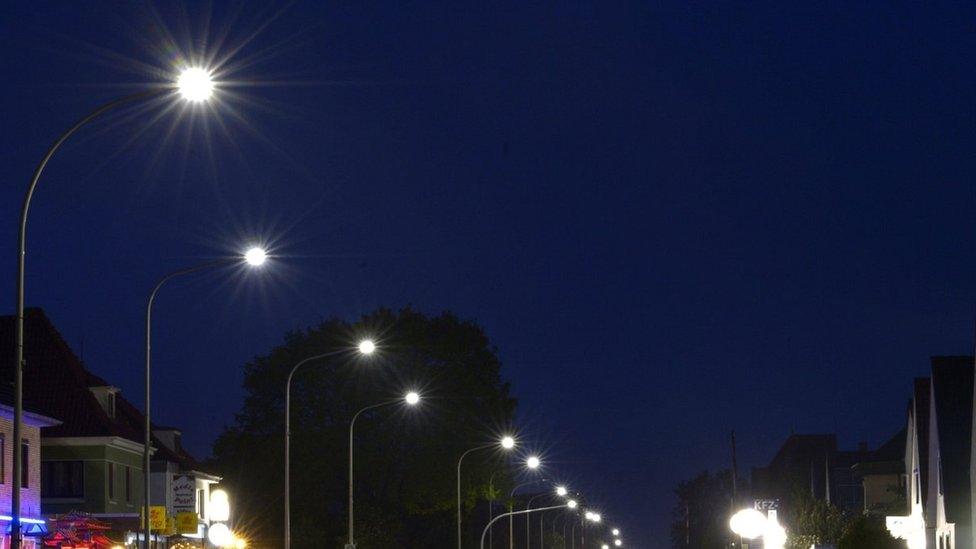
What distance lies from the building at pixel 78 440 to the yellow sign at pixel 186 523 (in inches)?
682

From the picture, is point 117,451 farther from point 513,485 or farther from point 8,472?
point 513,485

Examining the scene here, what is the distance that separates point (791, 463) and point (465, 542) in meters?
77.5

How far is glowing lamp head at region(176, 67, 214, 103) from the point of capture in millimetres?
20500

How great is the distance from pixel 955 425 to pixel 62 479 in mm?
32349

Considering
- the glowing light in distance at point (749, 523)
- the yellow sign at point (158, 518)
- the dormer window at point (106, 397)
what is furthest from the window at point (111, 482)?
the glowing light in distance at point (749, 523)

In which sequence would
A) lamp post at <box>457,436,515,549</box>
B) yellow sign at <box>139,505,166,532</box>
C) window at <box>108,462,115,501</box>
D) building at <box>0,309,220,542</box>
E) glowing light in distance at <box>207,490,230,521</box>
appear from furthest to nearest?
lamp post at <box>457,436,515,549</box> → window at <box>108,462,115,501</box> → building at <box>0,309,220,542</box> → glowing light in distance at <box>207,490,230,521</box> → yellow sign at <box>139,505,166,532</box>

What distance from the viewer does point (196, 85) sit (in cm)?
2055

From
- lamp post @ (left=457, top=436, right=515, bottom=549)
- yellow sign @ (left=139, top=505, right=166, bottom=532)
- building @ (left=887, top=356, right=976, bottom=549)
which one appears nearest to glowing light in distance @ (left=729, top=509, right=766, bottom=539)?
building @ (left=887, top=356, right=976, bottom=549)

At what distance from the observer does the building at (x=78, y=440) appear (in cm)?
5719

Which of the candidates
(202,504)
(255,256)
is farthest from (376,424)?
(255,256)

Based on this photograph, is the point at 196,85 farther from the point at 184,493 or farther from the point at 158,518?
the point at 158,518

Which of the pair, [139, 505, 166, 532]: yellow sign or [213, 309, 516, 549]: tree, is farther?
[213, 309, 516, 549]: tree

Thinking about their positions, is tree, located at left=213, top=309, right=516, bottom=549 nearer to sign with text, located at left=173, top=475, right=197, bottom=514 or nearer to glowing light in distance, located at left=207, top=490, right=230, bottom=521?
glowing light in distance, located at left=207, top=490, right=230, bottom=521

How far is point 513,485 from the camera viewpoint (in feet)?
272
